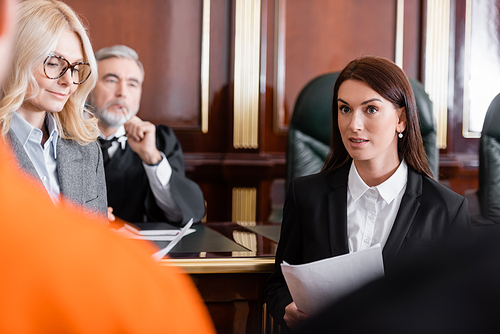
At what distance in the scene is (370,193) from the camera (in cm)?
117

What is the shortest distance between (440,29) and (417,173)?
2.05 meters

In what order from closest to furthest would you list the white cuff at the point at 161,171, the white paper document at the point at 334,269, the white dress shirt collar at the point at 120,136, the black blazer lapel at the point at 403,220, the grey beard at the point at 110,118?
the white paper document at the point at 334,269
the black blazer lapel at the point at 403,220
the white cuff at the point at 161,171
the white dress shirt collar at the point at 120,136
the grey beard at the point at 110,118

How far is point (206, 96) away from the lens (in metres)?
2.70

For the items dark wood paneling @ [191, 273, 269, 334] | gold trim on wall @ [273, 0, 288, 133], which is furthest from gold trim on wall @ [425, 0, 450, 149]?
dark wood paneling @ [191, 273, 269, 334]

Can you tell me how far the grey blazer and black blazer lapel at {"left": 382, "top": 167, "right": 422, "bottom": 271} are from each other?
819mm

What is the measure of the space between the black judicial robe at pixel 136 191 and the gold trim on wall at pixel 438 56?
1.76 meters

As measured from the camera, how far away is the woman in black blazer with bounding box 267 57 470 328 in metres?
1.11

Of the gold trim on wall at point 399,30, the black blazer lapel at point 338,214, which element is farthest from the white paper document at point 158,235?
the gold trim on wall at point 399,30

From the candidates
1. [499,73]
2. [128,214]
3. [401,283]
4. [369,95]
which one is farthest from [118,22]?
[401,283]

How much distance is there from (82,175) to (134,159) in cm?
65

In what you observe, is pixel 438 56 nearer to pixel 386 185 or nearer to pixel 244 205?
pixel 244 205

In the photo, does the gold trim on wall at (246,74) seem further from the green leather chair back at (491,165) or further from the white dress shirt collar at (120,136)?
the green leather chair back at (491,165)

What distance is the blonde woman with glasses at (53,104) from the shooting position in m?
1.24

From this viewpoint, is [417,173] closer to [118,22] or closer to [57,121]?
[57,121]
